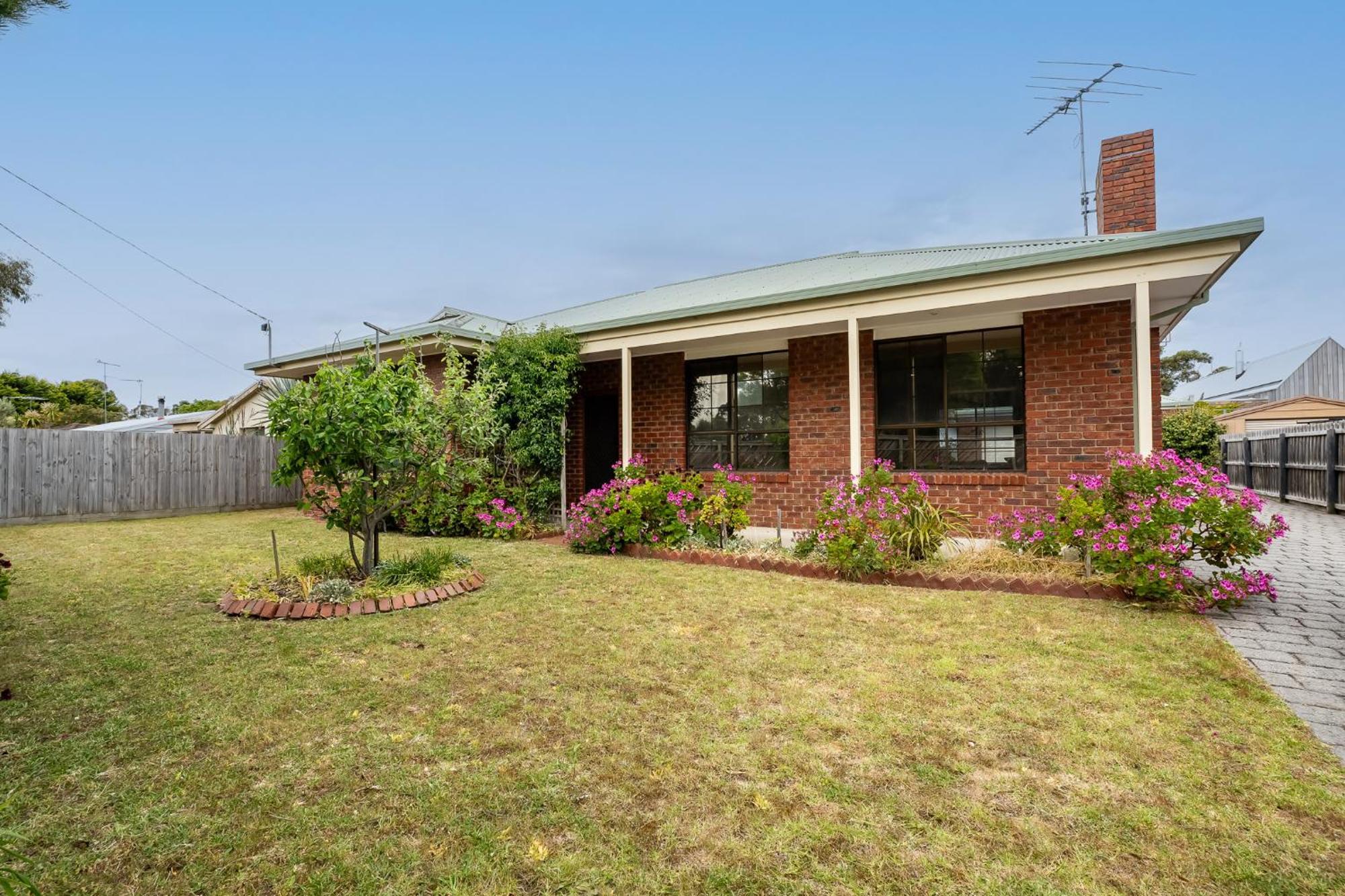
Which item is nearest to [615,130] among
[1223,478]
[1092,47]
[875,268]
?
[875,268]

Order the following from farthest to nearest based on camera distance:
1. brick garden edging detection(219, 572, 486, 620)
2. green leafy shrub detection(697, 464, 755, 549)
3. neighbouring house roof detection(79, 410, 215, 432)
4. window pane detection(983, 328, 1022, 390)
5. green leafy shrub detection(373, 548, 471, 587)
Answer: neighbouring house roof detection(79, 410, 215, 432) < window pane detection(983, 328, 1022, 390) < green leafy shrub detection(697, 464, 755, 549) < green leafy shrub detection(373, 548, 471, 587) < brick garden edging detection(219, 572, 486, 620)

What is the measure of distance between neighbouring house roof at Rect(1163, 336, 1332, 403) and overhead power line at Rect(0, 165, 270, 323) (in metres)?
41.3

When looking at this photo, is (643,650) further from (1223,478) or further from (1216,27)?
(1216,27)

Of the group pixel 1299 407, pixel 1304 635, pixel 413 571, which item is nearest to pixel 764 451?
pixel 413 571

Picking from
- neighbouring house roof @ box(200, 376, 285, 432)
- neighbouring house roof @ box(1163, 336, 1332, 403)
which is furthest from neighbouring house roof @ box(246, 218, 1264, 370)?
neighbouring house roof @ box(1163, 336, 1332, 403)

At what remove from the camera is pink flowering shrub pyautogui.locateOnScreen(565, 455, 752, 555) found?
7.10 meters

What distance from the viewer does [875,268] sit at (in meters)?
8.81

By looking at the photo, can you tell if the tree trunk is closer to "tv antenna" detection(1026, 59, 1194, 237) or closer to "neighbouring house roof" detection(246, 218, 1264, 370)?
"neighbouring house roof" detection(246, 218, 1264, 370)

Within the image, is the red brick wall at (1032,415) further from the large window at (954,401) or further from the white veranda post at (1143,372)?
the white veranda post at (1143,372)

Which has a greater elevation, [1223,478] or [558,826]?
[1223,478]

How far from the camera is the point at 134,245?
15789mm

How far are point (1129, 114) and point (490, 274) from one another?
64.6 ft

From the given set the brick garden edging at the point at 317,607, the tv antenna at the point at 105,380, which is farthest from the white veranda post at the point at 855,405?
the tv antenna at the point at 105,380

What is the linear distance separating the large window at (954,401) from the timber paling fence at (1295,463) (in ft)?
28.8
